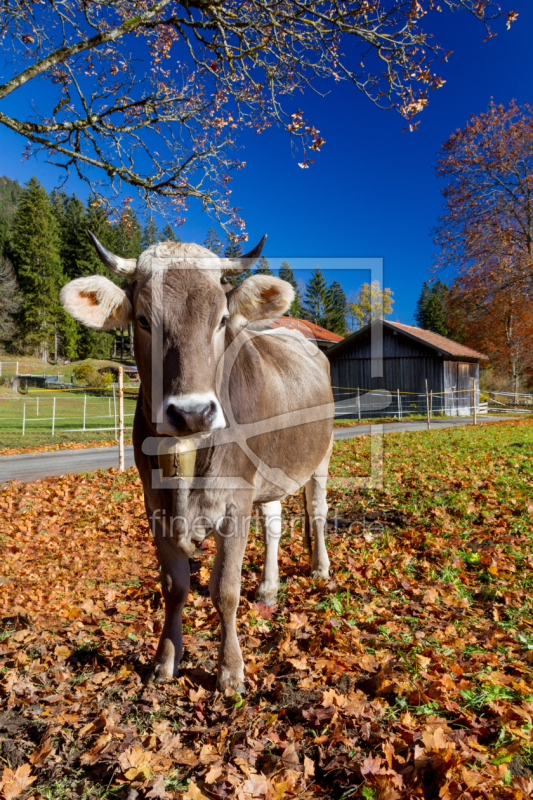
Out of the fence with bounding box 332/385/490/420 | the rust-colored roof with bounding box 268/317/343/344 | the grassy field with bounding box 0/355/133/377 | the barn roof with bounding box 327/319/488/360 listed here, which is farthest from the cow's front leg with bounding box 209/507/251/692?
the grassy field with bounding box 0/355/133/377

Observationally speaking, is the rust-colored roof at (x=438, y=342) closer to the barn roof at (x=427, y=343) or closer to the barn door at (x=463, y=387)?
the barn roof at (x=427, y=343)

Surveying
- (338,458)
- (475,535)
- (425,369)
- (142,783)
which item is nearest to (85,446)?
(338,458)

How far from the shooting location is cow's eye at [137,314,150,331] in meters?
2.64

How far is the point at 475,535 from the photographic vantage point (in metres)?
5.27

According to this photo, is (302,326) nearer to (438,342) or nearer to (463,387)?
(438,342)

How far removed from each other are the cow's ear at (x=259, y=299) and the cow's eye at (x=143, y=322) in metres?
0.56

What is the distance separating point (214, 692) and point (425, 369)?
1225 inches

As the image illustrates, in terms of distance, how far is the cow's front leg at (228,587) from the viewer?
2.83 m

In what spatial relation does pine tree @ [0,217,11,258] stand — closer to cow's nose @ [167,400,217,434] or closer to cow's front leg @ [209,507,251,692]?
cow's front leg @ [209,507,251,692]

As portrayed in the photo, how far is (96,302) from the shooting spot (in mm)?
2900

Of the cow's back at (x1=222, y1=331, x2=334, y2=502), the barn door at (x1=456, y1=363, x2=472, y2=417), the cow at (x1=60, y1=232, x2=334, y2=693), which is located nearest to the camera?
the cow at (x1=60, y1=232, x2=334, y2=693)

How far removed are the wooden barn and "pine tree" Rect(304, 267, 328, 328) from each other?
18.8m

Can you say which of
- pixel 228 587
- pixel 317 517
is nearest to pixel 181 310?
pixel 228 587

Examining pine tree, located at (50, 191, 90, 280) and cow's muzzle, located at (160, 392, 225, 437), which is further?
pine tree, located at (50, 191, 90, 280)
